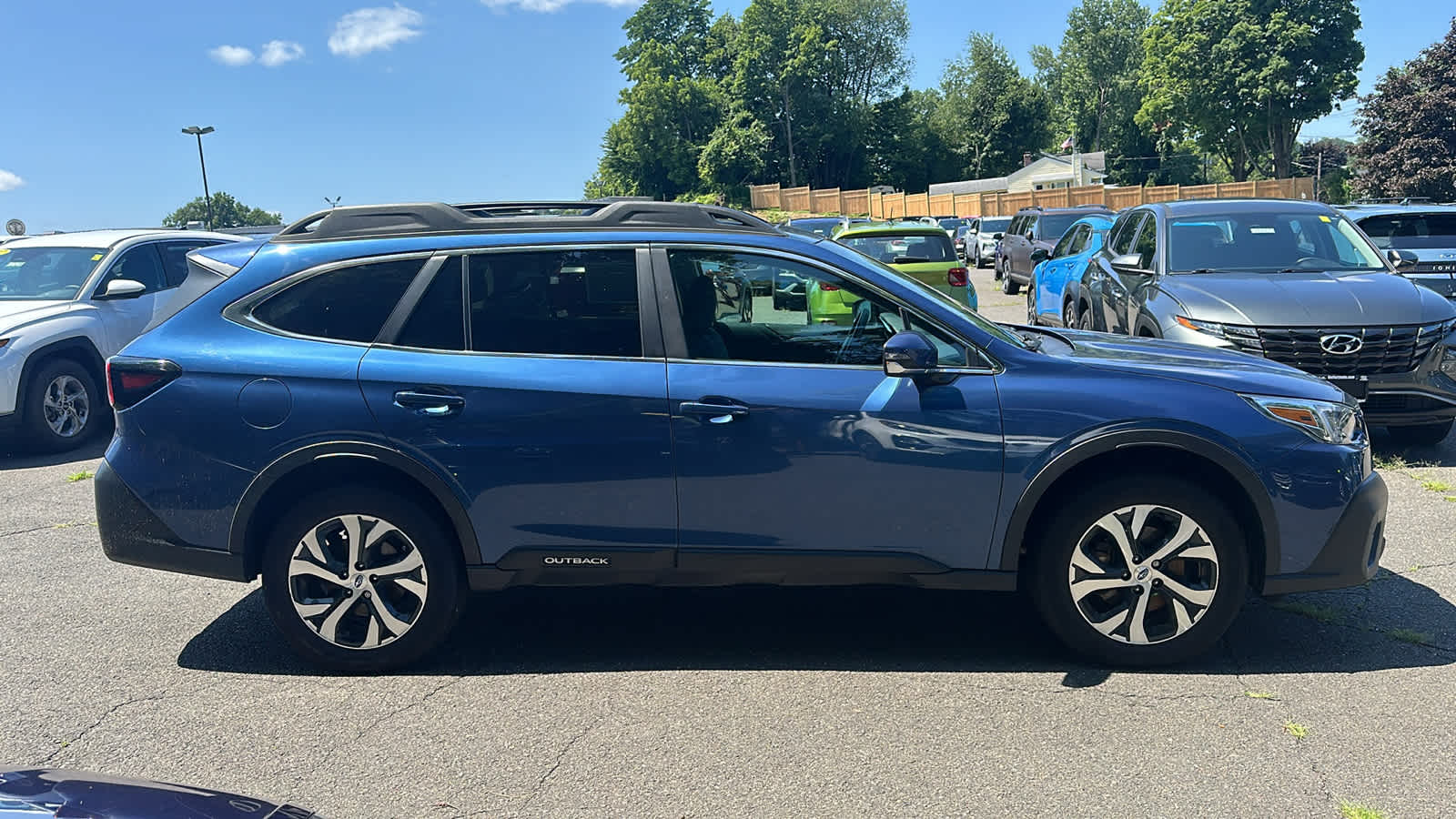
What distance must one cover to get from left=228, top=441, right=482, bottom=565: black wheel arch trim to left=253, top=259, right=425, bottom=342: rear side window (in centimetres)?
46

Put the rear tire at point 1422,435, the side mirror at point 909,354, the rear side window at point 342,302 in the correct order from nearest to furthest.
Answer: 1. the side mirror at point 909,354
2. the rear side window at point 342,302
3. the rear tire at point 1422,435

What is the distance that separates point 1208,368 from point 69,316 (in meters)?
9.00

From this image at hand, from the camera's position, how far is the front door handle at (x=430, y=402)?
14.0 feet

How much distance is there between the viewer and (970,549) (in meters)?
4.25

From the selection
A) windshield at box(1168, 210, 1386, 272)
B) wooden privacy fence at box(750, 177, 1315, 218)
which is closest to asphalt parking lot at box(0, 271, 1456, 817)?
windshield at box(1168, 210, 1386, 272)

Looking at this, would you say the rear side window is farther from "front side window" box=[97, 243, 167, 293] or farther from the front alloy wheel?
"front side window" box=[97, 243, 167, 293]

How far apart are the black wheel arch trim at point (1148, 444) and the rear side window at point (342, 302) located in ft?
8.10

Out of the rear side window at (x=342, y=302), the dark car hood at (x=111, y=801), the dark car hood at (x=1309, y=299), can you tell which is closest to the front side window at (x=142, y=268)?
the rear side window at (x=342, y=302)

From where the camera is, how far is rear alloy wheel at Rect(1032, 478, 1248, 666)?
13.7 ft

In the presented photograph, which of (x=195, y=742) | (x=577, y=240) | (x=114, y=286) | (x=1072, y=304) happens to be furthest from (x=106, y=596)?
(x=1072, y=304)

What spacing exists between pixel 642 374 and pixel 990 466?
1.31 meters

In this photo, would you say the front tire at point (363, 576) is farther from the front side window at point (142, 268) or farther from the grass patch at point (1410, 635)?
the front side window at point (142, 268)

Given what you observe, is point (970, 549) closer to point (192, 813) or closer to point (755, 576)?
point (755, 576)

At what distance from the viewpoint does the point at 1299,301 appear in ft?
24.1
